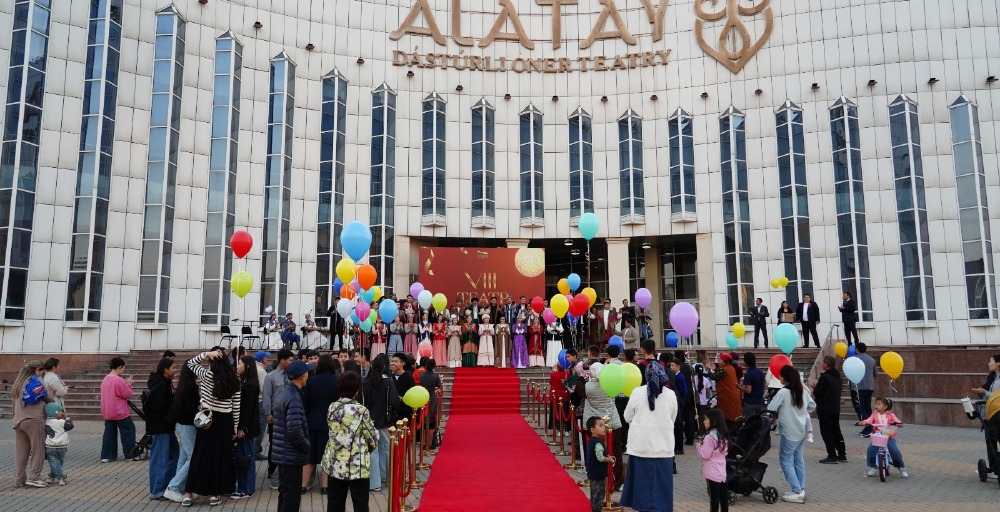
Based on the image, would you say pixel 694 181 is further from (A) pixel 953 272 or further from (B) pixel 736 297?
(A) pixel 953 272

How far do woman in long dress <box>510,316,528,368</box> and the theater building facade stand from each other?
659 cm

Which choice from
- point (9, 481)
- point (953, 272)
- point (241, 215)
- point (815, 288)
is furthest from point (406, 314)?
point (953, 272)

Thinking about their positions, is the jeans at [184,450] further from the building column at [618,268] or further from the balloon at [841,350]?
the building column at [618,268]

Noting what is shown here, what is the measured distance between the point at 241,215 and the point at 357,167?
199 inches

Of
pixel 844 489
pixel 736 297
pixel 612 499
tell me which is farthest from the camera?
pixel 736 297

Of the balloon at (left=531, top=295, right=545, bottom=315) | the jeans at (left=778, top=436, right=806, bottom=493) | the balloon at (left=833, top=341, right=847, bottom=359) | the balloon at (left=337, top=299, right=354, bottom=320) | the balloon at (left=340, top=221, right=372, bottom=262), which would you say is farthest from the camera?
the balloon at (left=531, top=295, right=545, bottom=315)

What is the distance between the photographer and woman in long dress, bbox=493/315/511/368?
74.7ft

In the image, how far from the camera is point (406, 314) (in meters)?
22.1

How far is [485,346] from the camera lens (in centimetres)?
2273

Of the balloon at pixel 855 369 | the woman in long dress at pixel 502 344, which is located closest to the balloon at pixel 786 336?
the balloon at pixel 855 369

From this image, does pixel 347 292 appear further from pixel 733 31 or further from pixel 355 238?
pixel 733 31

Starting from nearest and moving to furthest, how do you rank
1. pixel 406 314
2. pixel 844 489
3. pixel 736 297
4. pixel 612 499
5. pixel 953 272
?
pixel 612 499 → pixel 844 489 → pixel 406 314 → pixel 953 272 → pixel 736 297

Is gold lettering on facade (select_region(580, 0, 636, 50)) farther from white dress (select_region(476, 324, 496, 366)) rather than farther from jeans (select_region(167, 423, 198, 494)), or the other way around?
jeans (select_region(167, 423, 198, 494))

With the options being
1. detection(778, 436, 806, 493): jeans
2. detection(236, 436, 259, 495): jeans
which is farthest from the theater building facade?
detection(778, 436, 806, 493): jeans
